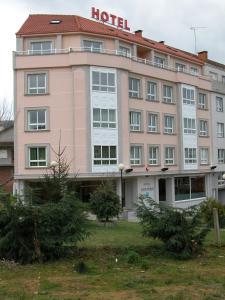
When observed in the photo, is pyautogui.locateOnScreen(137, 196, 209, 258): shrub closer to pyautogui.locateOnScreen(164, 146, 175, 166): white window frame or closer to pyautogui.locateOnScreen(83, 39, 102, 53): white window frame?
pyautogui.locateOnScreen(83, 39, 102, 53): white window frame

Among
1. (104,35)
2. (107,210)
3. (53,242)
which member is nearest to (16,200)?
(53,242)

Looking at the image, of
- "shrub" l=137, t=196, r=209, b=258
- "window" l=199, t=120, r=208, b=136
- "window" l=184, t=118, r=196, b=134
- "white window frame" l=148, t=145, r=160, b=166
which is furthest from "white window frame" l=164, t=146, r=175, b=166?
"shrub" l=137, t=196, r=209, b=258

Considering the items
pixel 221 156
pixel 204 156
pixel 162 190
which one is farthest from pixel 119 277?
pixel 221 156

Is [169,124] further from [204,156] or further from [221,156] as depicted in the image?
[221,156]

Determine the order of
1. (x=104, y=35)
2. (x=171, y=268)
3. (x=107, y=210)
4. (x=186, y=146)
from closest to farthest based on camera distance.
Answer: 1. (x=171, y=268)
2. (x=107, y=210)
3. (x=104, y=35)
4. (x=186, y=146)

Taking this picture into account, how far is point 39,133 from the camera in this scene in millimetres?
36656

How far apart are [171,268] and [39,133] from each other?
27862 millimetres

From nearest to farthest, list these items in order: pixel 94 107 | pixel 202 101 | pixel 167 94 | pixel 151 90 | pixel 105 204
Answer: pixel 105 204, pixel 94 107, pixel 151 90, pixel 167 94, pixel 202 101

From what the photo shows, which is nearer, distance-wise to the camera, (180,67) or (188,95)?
(188,95)

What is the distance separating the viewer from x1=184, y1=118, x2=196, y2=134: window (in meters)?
45.3

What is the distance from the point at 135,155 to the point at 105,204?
1913cm

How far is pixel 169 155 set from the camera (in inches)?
1720

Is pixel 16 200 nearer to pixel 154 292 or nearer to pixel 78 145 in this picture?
pixel 154 292

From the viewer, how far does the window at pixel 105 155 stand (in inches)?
1443
